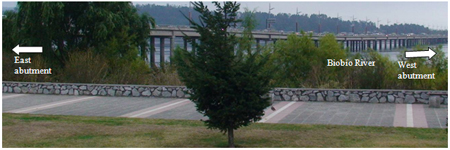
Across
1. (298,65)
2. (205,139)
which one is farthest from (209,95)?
(298,65)

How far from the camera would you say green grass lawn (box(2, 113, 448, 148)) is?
33.3 feet

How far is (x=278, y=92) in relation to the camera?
1923 centimetres

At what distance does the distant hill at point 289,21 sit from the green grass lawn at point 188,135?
2607 millimetres

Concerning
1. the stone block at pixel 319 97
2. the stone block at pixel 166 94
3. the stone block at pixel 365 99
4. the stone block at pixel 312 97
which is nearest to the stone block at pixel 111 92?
the stone block at pixel 166 94

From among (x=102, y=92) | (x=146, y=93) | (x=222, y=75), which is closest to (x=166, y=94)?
(x=146, y=93)

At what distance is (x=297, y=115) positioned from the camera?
15.0m

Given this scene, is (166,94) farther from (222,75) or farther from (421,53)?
(222,75)

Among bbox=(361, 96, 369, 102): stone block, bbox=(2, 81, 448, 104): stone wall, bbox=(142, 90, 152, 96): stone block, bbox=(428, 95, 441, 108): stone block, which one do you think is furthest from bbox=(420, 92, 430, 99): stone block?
bbox=(142, 90, 152, 96): stone block

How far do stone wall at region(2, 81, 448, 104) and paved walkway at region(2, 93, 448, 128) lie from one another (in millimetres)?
536

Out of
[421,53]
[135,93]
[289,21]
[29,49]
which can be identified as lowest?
[135,93]

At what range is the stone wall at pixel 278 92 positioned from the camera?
1806cm

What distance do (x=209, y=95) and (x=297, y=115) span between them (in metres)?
6.06

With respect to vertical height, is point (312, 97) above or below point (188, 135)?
above

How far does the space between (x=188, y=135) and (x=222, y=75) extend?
2352mm
